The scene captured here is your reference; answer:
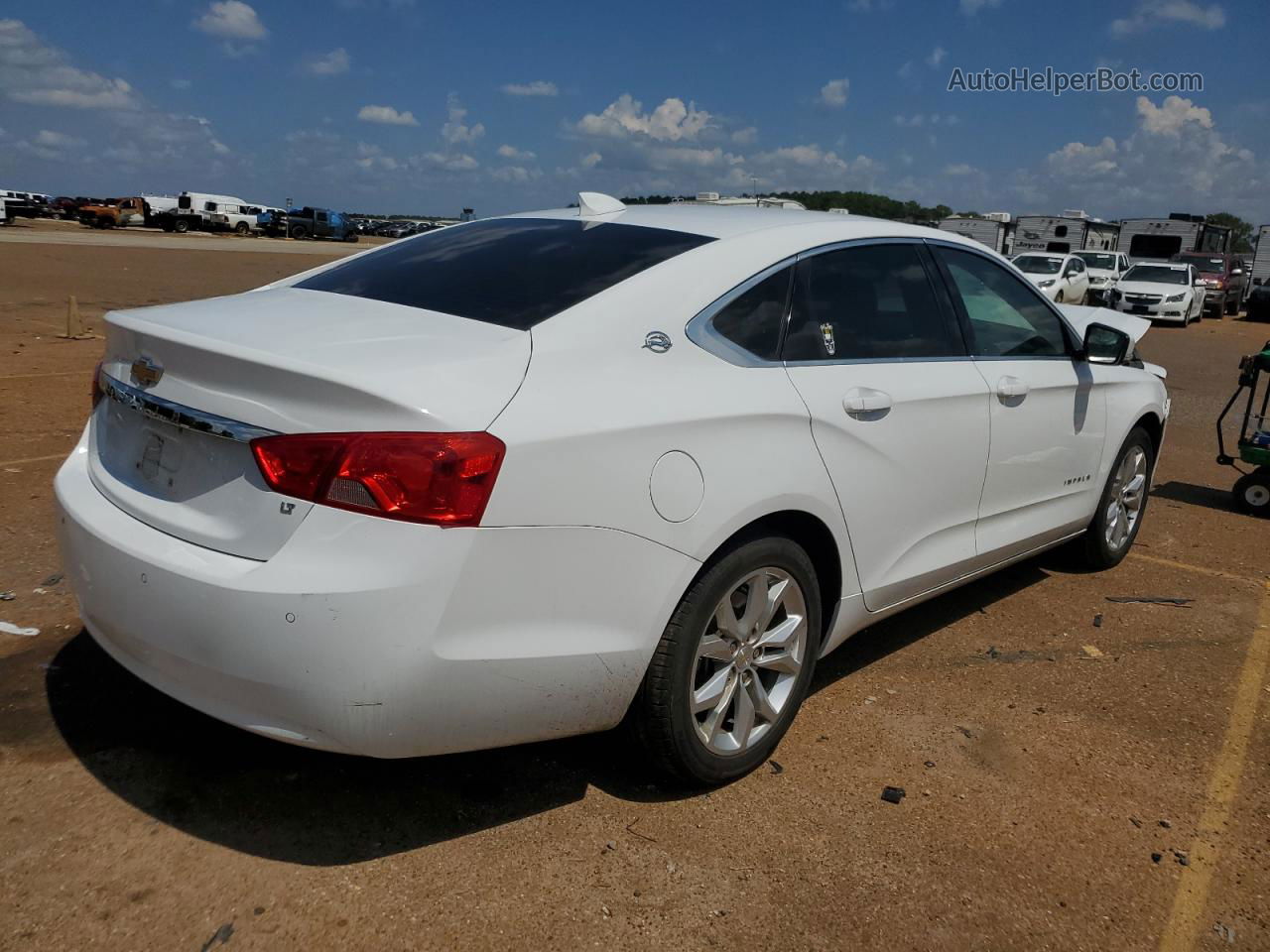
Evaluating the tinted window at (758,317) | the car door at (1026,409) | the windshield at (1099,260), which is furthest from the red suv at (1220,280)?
the tinted window at (758,317)

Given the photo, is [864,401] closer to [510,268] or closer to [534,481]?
[510,268]

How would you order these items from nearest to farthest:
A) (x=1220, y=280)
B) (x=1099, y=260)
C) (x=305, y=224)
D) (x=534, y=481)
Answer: (x=534, y=481) → (x=1099, y=260) → (x=1220, y=280) → (x=305, y=224)

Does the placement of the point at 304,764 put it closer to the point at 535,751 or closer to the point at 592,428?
the point at 535,751

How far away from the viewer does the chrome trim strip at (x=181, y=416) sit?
2.45 meters

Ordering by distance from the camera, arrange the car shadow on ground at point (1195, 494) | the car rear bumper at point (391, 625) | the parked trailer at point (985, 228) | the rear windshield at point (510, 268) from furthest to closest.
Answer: the parked trailer at point (985, 228) < the car shadow on ground at point (1195, 494) < the rear windshield at point (510, 268) < the car rear bumper at point (391, 625)

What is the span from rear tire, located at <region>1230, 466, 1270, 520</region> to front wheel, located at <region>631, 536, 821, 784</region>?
197 inches

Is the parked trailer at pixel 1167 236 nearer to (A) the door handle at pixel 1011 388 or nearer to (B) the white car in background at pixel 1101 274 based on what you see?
(B) the white car in background at pixel 1101 274

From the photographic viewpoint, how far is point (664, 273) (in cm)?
301

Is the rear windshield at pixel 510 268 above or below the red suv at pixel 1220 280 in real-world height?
below

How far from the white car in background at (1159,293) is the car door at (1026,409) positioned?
21847mm

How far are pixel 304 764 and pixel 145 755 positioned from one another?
46 cm

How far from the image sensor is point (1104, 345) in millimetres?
4664

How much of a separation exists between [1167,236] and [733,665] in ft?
129

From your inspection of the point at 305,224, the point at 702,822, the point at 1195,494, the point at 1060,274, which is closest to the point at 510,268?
the point at 702,822
